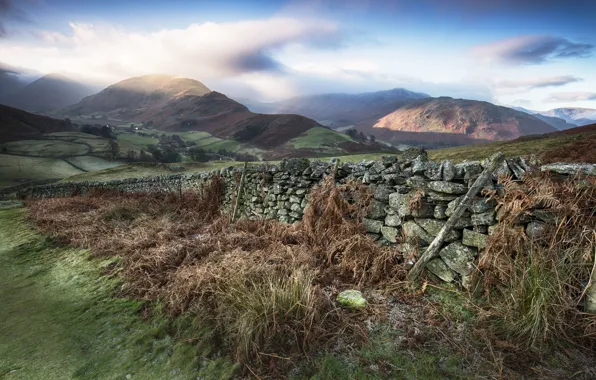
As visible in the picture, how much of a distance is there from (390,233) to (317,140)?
8803 centimetres

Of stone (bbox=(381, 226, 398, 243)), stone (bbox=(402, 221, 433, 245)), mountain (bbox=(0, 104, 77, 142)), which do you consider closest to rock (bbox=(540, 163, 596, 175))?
stone (bbox=(402, 221, 433, 245))

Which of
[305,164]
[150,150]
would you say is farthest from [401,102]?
[305,164]

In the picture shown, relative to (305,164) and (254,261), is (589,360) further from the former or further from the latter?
(305,164)

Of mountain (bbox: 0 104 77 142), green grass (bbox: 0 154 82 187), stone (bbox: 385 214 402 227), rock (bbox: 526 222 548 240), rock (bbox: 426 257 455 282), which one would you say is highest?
mountain (bbox: 0 104 77 142)

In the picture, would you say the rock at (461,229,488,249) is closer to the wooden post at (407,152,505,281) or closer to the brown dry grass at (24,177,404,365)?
the wooden post at (407,152,505,281)

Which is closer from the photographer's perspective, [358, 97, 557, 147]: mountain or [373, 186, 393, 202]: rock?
[373, 186, 393, 202]: rock

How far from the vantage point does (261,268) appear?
409 cm

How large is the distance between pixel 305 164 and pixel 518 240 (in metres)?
5.11

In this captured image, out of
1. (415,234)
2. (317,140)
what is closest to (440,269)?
(415,234)

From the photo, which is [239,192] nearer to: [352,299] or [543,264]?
[352,299]

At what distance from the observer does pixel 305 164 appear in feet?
24.4

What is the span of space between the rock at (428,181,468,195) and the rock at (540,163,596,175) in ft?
3.20

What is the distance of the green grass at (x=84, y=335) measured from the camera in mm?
3008

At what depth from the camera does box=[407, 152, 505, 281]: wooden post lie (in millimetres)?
3822
